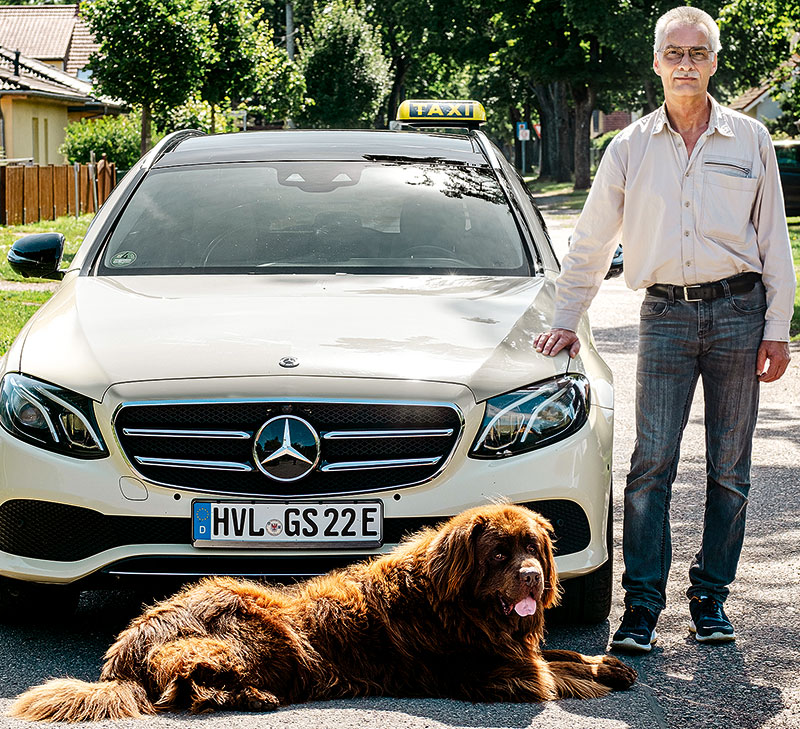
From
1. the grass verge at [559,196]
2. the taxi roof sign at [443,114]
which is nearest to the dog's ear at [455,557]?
the taxi roof sign at [443,114]

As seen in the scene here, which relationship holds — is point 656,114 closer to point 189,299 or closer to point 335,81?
point 189,299

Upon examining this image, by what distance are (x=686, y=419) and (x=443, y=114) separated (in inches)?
510

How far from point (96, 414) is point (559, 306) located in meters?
1.63

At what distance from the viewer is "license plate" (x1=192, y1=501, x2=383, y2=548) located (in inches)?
160

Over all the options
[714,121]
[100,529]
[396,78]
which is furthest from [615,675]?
[396,78]

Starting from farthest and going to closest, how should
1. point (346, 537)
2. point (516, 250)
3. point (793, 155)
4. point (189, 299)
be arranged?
point (793, 155) → point (516, 250) → point (189, 299) → point (346, 537)

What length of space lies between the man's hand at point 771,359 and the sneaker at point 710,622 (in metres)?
0.84

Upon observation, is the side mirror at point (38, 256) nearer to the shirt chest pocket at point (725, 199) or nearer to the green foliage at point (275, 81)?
the shirt chest pocket at point (725, 199)

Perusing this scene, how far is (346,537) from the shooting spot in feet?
13.4

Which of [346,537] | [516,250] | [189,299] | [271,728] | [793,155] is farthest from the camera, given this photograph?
[793,155]

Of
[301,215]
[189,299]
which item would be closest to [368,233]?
[301,215]

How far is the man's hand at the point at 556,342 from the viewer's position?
14.5 feet

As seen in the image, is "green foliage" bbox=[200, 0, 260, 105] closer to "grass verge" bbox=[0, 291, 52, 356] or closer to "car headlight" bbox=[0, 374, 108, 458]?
"grass verge" bbox=[0, 291, 52, 356]

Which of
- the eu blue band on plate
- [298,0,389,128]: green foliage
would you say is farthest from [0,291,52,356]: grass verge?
[298,0,389,128]: green foliage
